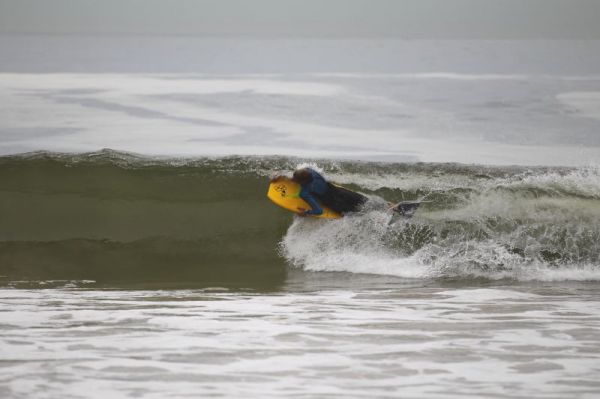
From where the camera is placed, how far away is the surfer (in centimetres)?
1018

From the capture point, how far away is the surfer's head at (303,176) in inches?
401

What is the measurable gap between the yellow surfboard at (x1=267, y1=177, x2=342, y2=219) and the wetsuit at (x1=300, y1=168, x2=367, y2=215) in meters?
0.06

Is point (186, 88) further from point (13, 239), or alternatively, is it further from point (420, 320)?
point (420, 320)

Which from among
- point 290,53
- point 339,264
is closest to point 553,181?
point 339,264

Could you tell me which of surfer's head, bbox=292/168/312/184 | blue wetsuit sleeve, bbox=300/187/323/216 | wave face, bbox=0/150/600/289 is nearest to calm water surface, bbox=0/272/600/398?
wave face, bbox=0/150/600/289

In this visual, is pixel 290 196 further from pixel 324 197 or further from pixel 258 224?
pixel 258 224

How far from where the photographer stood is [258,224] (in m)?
11.4

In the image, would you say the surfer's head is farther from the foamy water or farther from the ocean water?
the foamy water

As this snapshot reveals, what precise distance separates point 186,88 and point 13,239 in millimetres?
12422

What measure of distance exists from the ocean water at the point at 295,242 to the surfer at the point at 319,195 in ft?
0.51

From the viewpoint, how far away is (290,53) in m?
33.4

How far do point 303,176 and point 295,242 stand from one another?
86 cm

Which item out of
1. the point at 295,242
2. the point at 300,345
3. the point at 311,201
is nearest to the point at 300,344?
the point at 300,345

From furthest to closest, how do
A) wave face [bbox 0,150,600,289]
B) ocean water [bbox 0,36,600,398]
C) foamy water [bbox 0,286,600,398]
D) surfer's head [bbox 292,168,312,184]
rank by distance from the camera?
surfer's head [bbox 292,168,312,184]
wave face [bbox 0,150,600,289]
ocean water [bbox 0,36,600,398]
foamy water [bbox 0,286,600,398]
